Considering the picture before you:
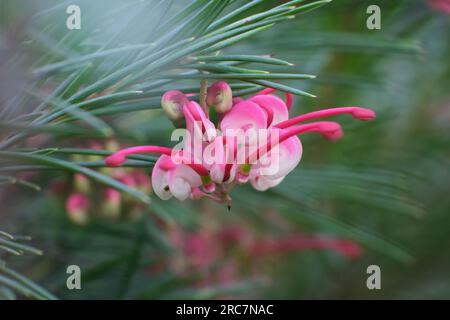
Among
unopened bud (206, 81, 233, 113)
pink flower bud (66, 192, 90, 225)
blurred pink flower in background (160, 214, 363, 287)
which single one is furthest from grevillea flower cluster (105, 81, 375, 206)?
blurred pink flower in background (160, 214, 363, 287)

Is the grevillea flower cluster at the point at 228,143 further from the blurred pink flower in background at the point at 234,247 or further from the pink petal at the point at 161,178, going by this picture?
the blurred pink flower in background at the point at 234,247

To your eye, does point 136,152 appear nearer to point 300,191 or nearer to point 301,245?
point 300,191

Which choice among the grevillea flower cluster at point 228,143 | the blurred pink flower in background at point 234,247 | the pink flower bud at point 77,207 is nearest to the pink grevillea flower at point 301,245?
the blurred pink flower in background at point 234,247

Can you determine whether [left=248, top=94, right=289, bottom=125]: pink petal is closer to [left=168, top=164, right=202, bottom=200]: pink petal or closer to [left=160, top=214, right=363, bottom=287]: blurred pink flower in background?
[left=168, top=164, right=202, bottom=200]: pink petal

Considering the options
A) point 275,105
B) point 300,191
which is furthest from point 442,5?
point 275,105

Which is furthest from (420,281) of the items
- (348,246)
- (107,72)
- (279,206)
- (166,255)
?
(107,72)
